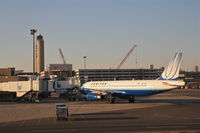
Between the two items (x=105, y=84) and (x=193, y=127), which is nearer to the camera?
(x=193, y=127)

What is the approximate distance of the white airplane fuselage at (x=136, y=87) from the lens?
150ft

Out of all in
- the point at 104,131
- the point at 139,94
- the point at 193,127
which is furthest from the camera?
the point at 139,94

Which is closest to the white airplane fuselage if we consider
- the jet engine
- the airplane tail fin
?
the jet engine

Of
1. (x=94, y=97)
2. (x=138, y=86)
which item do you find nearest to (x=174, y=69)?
(x=138, y=86)

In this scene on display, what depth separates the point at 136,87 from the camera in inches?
1937

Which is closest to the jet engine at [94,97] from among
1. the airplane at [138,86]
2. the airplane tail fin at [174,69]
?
the airplane at [138,86]

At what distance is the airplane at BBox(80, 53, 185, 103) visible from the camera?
45.8 metres

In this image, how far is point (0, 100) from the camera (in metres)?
56.4

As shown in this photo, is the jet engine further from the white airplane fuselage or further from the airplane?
the white airplane fuselage

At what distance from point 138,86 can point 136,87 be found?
40cm

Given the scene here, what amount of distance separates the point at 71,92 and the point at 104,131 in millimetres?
45688

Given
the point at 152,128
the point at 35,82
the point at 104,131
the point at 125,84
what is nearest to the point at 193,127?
the point at 152,128

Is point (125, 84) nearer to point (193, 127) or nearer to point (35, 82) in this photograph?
point (35, 82)

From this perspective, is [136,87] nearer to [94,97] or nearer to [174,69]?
[174,69]
